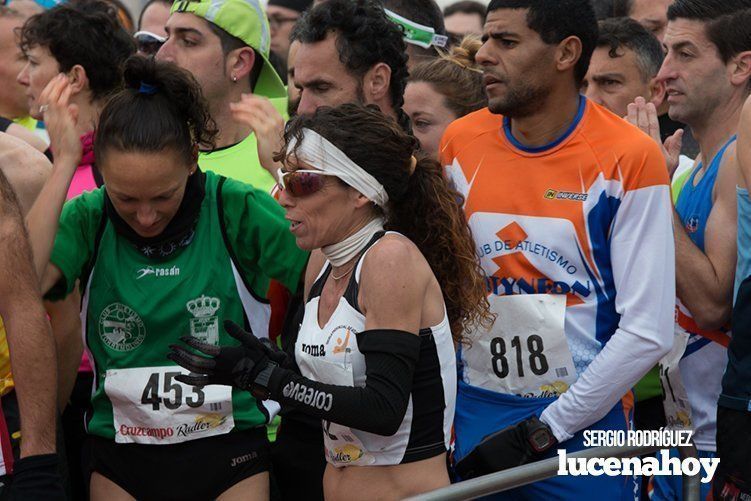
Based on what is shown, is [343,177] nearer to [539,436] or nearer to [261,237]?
[261,237]

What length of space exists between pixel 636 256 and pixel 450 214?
26.2 inches

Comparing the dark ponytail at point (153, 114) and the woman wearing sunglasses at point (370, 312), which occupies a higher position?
the dark ponytail at point (153, 114)

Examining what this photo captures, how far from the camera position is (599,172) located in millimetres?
3967

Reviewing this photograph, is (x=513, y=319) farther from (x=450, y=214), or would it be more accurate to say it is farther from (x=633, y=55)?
(x=633, y=55)

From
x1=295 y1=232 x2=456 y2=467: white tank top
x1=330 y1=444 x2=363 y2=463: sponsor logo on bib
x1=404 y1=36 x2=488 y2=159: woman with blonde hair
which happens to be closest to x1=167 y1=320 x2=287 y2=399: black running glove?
x1=295 y1=232 x2=456 y2=467: white tank top

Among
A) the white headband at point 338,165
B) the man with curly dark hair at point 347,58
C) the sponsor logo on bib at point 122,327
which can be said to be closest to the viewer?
the white headband at point 338,165

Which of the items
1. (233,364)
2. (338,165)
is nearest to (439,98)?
(338,165)

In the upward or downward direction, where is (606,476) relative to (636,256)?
downward

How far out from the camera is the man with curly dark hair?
4.96 m

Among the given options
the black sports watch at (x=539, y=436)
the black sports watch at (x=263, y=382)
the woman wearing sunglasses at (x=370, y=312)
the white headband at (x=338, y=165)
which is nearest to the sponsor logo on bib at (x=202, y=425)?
A: the woman wearing sunglasses at (x=370, y=312)

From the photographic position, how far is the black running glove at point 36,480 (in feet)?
11.1

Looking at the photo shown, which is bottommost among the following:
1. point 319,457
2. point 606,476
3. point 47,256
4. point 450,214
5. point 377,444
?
point 319,457

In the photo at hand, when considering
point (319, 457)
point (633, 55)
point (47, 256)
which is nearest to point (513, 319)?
point (319, 457)

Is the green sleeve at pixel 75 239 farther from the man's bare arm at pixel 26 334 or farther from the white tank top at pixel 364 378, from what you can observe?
the white tank top at pixel 364 378
